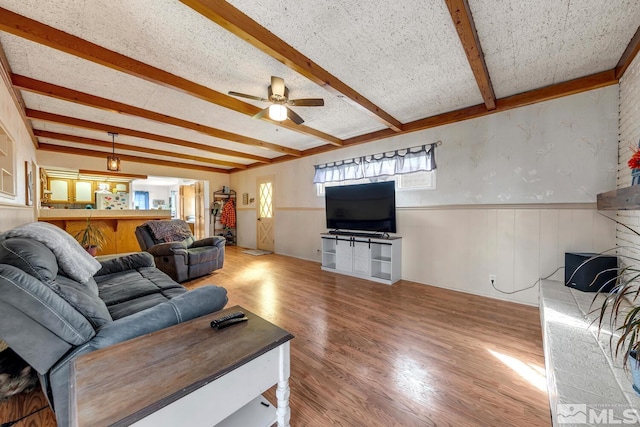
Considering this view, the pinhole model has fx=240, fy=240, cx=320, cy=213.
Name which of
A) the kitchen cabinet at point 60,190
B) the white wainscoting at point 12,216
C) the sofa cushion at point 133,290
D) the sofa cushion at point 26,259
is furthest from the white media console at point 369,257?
the kitchen cabinet at point 60,190

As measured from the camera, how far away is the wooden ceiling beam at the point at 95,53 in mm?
1666

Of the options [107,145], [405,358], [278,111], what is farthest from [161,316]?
[107,145]

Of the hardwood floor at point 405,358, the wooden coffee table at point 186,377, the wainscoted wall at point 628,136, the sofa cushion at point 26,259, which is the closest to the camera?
the wooden coffee table at point 186,377

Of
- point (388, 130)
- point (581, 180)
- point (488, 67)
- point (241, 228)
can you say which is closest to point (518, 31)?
point (488, 67)

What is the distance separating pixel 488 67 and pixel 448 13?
988mm

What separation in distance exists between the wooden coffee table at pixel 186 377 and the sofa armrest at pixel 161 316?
0.10 meters

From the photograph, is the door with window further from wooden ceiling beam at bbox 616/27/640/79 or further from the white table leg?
wooden ceiling beam at bbox 616/27/640/79

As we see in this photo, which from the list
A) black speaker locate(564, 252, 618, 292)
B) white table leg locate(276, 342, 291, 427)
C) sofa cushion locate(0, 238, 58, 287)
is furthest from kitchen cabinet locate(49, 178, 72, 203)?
black speaker locate(564, 252, 618, 292)

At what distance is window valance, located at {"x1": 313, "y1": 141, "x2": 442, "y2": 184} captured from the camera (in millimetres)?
3598

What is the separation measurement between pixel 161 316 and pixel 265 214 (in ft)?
17.7

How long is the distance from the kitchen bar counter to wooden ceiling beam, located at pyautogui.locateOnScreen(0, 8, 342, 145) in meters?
3.57

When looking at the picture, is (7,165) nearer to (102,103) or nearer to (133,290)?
(102,103)

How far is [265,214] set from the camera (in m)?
6.62

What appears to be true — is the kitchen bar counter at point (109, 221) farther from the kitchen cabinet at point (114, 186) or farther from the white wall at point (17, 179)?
the kitchen cabinet at point (114, 186)
